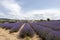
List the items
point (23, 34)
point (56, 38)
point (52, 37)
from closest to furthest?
point (56, 38), point (52, 37), point (23, 34)

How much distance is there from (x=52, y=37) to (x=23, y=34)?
7135mm

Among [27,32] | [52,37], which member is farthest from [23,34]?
[52,37]

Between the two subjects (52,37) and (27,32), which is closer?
(52,37)

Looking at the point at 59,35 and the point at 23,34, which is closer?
the point at 59,35

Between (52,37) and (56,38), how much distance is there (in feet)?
1.73

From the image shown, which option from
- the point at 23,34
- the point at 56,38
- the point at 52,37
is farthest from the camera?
the point at 23,34

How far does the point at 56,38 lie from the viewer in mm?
7699

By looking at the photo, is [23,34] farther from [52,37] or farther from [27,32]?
[52,37]

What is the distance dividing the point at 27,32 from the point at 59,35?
7.71 m

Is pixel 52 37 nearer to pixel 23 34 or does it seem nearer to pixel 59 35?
pixel 59 35

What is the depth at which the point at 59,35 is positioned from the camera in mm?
7738

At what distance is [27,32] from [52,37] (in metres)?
7.17

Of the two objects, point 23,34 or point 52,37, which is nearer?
point 52,37

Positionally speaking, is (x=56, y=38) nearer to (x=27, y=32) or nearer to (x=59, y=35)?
(x=59, y=35)
